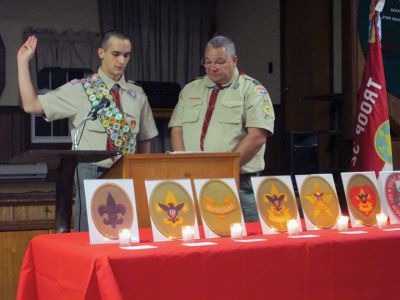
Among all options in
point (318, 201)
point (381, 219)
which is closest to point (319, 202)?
point (318, 201)

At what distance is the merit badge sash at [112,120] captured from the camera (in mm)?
3549

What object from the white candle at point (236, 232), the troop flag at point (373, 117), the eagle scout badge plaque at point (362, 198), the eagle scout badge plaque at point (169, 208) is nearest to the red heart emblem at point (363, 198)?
the eagle scout badge plaque at point (362, 198)

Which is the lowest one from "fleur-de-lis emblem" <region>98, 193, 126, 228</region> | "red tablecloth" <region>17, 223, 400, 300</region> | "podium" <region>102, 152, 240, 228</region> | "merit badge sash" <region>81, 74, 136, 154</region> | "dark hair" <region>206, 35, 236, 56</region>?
"red tablecloth" <region>17, 223, 400, 300</region>

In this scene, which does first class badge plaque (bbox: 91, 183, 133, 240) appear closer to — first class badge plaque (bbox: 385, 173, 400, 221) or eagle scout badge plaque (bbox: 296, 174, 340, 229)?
eagle scout badge plaque (bbox: 296, 174, 340, 229)

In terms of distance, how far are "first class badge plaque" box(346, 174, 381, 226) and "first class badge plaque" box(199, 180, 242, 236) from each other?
1.65 ft

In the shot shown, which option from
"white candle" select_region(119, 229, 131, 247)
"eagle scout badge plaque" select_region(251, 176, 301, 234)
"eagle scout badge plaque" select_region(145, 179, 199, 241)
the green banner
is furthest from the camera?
the green banner

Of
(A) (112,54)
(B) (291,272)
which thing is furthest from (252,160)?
(B) (291,272)

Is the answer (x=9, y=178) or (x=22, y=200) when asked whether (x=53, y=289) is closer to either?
(x=22, y=200)

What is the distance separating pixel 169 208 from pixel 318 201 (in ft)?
1.98

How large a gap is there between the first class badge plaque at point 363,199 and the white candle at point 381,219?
0.16 ft

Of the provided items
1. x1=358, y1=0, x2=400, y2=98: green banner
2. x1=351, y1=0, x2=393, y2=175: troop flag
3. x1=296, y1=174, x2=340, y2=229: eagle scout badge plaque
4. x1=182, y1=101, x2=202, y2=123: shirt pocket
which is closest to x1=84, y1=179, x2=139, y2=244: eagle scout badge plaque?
x1=296, y1=174, x2=340, y2=229: eagle scout badge plaque

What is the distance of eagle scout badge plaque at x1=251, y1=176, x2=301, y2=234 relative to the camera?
279cm

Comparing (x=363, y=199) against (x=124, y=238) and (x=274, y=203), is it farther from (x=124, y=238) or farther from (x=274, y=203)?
(x=124, y=238)

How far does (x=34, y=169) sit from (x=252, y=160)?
486 cm
